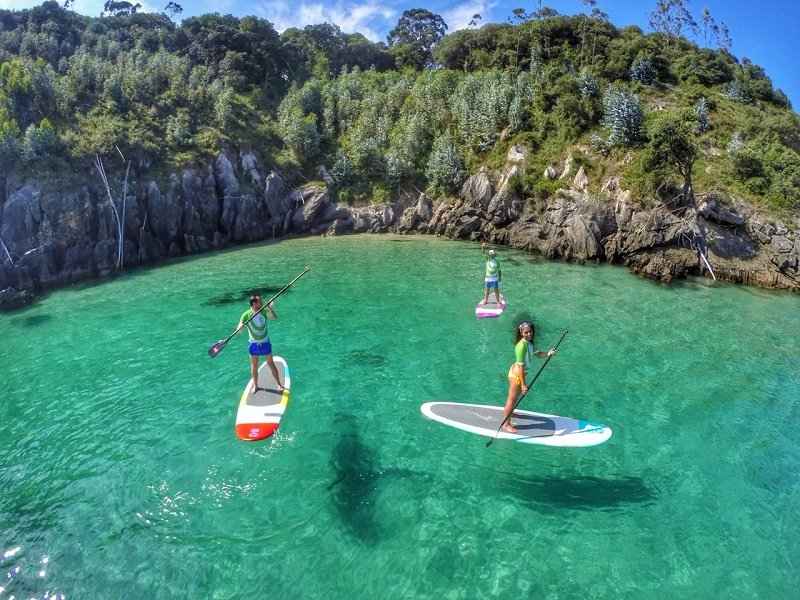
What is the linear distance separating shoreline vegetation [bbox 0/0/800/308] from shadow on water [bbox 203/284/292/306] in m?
14.4

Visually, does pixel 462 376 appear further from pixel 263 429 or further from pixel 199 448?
pixel 199 448

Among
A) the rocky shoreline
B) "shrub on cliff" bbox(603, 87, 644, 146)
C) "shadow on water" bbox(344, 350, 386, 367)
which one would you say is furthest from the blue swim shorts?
"shrub on cliff" bbox(603, 87, 644, 146)

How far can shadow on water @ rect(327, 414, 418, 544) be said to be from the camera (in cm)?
949

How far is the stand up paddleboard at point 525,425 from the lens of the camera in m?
11.7

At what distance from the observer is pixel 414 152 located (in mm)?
51000

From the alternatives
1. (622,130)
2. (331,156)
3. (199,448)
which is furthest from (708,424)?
(331,156)

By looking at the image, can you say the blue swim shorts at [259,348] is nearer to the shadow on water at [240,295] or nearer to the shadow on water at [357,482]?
the shadow on water at [357,482]

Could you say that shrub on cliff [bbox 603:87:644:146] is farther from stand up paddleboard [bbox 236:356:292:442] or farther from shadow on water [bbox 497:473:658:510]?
stand up paddleboard [bbox 236:356:292:442]

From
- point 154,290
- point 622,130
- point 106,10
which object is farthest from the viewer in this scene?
point 106,10

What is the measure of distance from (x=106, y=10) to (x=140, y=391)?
101459 millimetres

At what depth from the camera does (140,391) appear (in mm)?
15469

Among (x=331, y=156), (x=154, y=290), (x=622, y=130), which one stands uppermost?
(x=622, y=130)

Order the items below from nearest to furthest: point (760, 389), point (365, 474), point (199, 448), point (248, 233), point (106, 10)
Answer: point (365, 474), point (199, 448), point (760, 389), point (248, 233), point (106, 10)

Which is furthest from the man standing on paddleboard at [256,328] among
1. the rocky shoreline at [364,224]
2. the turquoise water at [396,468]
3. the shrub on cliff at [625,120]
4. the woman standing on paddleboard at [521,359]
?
the shrub on cliff at [625,120]
